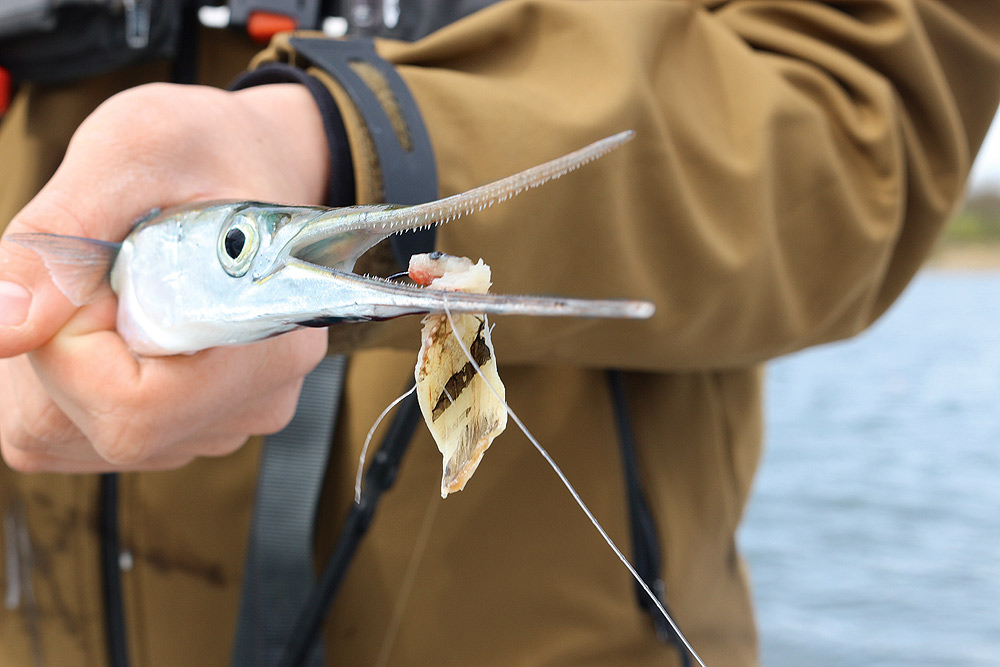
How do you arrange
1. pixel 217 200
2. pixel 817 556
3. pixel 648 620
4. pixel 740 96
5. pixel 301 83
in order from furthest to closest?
pixel 817 556 → pixel 648 620 → pixel 740 96 → pixel 301 83 → pixel 217 200

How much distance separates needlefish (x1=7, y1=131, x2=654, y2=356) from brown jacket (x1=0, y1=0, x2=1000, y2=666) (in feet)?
1.44

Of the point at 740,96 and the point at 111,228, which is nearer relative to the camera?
the point at 111,228

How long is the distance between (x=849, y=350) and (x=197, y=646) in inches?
503

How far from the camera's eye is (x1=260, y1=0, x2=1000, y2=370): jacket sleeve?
1186mm

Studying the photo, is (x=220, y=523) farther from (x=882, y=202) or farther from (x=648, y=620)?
(x=882, y=202)

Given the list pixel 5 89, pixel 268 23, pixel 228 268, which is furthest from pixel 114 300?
pixel 5 89

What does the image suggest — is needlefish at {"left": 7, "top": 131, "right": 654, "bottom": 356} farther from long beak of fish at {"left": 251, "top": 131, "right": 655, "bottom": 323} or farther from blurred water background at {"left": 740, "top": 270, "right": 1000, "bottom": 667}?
blurred water background at {"left": 740, "top": 270, "right": 1000, "bottom": 667}

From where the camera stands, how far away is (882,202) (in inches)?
58.0

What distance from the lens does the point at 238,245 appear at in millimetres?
801

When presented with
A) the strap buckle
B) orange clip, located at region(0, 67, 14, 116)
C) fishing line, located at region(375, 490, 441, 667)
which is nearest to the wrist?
the strap buckle

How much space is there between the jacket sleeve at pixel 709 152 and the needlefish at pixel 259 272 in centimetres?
29

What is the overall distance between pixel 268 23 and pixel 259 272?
919 mm

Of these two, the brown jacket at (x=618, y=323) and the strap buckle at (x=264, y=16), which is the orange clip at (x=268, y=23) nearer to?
the strap buckle at (x=264, y=16)

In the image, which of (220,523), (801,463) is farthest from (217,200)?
(801,463)
